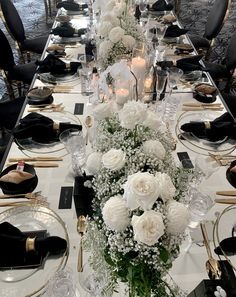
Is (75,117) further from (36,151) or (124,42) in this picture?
(124,42)

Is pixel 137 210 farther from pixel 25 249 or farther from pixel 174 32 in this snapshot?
pixel 174 32

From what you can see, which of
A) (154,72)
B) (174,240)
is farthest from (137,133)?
(154,72)

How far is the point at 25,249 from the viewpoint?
1118mm

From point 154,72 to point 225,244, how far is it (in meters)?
1.13

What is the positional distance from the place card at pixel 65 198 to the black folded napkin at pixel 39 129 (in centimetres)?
35

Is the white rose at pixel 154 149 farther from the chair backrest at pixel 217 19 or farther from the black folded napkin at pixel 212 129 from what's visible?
the chair backrest at pixel 217 19

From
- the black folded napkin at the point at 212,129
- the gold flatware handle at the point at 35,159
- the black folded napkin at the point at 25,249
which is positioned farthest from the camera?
the black folded napkin at the point at 212,129

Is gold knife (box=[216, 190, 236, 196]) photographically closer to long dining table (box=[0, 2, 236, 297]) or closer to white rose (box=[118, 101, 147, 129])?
long dining table (box=[0, 2, 236, 297])

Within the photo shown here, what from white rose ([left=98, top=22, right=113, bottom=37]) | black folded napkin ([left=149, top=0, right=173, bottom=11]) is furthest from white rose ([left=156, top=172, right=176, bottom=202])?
black folded napkin ([left=149, top=0, right=173, bottom=11])

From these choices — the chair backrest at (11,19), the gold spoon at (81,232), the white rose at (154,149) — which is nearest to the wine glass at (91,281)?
A: the gold spoon at (81,232)

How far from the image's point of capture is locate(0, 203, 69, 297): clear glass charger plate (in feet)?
3.42

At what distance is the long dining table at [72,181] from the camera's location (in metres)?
1.07

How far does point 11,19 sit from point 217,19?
186 cm

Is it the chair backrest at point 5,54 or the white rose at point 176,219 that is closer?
the white rose at point 176,219
